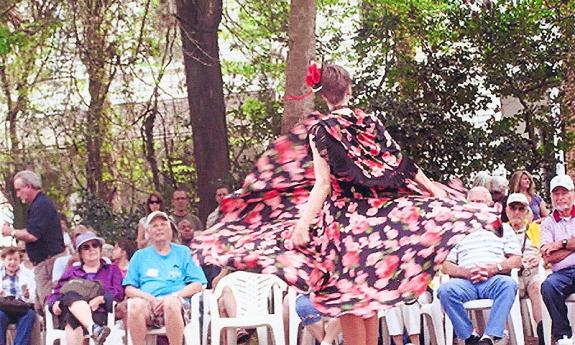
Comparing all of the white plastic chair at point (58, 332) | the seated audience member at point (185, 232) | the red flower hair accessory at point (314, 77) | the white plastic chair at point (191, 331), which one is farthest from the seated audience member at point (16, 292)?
the red flower hair accessory at point (314, 77)

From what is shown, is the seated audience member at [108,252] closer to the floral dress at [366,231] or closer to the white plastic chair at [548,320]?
the white plastic chair at [548,320]

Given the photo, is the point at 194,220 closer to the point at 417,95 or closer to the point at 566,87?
the point at 417,95

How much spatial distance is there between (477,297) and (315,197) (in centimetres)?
332

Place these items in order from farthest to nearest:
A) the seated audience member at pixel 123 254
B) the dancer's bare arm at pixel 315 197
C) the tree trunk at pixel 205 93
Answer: the tree trunk at pixel 205 93 → the seated audience member at pixel 123 254 → the dancer's bare arm at pixel 315 197

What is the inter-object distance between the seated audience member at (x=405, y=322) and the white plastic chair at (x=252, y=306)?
2.78 ft

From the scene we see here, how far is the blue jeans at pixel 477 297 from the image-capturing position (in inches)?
364

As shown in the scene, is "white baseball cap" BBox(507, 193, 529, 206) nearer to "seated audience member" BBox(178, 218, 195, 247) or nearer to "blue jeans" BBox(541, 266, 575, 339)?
"blue jeans" BBox(541, 266, 575, 339)

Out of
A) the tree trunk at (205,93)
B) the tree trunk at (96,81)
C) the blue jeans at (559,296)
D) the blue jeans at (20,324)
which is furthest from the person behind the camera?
the tree trunk at (96,81)

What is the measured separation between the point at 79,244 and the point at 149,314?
1052mm

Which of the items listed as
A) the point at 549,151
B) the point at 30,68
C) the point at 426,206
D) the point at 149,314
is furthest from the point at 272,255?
the point at 30,68

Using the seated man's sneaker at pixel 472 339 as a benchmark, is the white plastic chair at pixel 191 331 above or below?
above

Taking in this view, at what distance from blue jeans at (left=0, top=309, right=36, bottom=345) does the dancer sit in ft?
14.9

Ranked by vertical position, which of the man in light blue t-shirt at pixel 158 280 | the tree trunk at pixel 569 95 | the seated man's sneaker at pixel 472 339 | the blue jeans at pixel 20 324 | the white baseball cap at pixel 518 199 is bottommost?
the seated man's sneaker at pixel 472 339

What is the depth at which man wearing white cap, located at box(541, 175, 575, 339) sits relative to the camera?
9500mm
